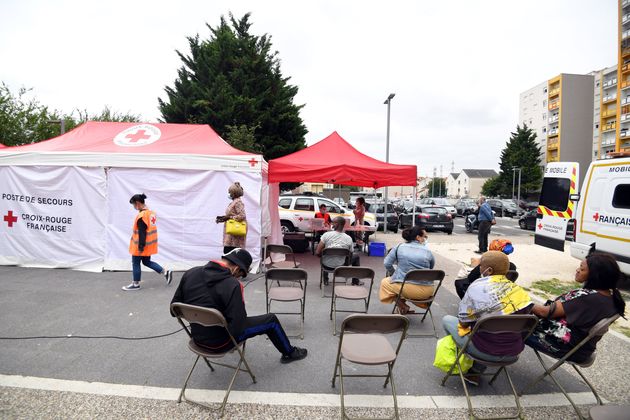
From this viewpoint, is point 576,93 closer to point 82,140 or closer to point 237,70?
point 237,70

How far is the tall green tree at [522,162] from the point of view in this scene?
5553 cm

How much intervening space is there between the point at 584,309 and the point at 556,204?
6861 mm

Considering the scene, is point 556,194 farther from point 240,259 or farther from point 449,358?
point 240,259

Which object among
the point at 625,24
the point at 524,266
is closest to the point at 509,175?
the point at 625,24

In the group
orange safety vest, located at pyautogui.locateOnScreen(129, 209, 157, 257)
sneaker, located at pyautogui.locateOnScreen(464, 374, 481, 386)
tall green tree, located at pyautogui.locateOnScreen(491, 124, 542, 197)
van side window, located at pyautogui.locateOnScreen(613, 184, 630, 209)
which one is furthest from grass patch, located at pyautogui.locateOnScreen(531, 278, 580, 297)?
tall green tree, located at pyautogui.locateOnScreen(491, 124, 542, 197)

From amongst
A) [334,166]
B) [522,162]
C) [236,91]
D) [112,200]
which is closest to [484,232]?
[334,166]

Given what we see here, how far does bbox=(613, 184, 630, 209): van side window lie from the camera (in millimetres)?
6281

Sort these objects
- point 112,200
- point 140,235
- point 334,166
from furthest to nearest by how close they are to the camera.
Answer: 1. point 334,166
2. point 112,200
3. point 140,235

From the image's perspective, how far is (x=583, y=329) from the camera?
2.88 m

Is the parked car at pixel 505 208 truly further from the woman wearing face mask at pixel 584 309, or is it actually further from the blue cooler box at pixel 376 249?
the woman wearing face mask at pixel 584 309

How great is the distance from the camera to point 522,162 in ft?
184

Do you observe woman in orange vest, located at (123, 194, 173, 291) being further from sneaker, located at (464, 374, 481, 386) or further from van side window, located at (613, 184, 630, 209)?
van side window, located at (613, 184, 630, 209)

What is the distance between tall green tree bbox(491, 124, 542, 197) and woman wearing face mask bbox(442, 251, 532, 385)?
6028 cm

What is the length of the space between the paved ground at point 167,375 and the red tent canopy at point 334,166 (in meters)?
3.63
